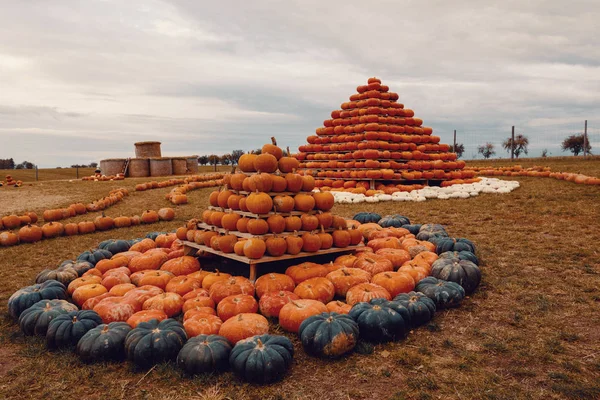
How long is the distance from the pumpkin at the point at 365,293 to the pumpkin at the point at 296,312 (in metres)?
0.50

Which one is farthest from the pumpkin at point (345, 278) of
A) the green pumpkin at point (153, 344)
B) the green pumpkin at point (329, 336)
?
the green pumpkin at point (153, 344)

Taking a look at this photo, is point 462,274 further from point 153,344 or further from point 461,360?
point 153,344

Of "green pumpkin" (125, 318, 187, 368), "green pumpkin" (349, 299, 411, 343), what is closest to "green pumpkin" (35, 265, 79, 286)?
"green pumpkin" (125, 318, 187, 368)

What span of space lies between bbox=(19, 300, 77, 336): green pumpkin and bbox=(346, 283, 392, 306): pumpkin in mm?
3487

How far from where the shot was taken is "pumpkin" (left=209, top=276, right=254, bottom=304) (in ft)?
18.6

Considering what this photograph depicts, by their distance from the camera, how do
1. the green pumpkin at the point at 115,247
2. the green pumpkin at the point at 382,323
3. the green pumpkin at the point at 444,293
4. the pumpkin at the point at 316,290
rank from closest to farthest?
the green pumpkin at the point at 382,323 → the green pumpkin at the point at 444,293 → the pumpkin at the point at 316,290 → the green pumpkin at the point at 115,247

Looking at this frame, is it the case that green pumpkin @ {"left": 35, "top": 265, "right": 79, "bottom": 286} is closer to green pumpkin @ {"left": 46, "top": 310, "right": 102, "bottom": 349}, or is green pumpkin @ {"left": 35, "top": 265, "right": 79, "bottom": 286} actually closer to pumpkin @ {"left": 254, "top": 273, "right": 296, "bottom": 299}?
green pumpkin @ {"left": 46, "top": 310, "right": 102, "bottom": 349}

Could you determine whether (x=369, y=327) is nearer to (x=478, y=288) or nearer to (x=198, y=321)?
(x=198, y=321)

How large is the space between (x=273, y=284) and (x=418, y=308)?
1.99 m

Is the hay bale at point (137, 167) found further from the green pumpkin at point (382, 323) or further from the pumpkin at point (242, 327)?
the green pumpkin at point (382, 323)

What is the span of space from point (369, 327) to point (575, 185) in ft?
47.3

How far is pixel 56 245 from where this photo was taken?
388 inches

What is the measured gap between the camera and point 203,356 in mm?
4020

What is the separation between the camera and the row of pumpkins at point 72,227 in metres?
10.1
